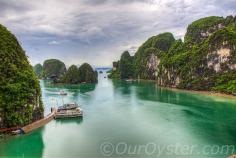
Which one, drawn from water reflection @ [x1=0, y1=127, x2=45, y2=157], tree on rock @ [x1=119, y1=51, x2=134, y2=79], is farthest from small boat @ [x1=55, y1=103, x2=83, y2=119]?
tree on rock @ [x1=119, y1=51, x2=134, y2=79]

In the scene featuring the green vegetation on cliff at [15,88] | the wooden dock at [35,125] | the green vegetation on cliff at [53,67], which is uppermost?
the green vegetation on cliff at [53,67]

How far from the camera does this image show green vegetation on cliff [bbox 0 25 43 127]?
28.4 m

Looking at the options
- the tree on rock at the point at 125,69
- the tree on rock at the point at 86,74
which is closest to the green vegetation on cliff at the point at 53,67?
the tree on rock at the point at 125,69

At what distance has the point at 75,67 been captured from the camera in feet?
324

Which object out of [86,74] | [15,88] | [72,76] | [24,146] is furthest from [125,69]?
[24,146]

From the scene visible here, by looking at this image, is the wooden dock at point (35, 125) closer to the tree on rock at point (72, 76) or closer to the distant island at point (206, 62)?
the distant island at point (206, 62)

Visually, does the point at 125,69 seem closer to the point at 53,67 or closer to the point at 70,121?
the point at 53,67

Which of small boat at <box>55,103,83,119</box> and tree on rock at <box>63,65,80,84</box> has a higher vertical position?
tree on rock at <box>63,65,80,84</box>

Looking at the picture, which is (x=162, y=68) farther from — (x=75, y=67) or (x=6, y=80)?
(x=6, y=80)

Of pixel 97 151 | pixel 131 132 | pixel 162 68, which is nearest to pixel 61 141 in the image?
pixel 97 151

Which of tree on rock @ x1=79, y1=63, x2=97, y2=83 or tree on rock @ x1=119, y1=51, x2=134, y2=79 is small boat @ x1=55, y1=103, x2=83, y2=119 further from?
tree on rock @ x1=119, y1=51, x2=134, y2=79

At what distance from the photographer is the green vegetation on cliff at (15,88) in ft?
93.2

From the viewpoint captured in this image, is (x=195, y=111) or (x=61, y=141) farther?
(x=195, y=111)

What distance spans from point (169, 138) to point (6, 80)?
18.5 metres
